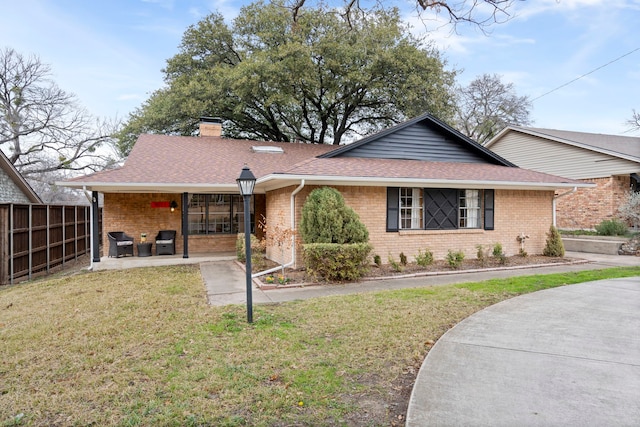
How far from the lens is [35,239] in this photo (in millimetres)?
10586

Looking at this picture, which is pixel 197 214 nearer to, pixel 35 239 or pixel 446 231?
pixel 35 239

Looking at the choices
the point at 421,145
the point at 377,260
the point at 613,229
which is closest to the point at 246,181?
the point at 377,260

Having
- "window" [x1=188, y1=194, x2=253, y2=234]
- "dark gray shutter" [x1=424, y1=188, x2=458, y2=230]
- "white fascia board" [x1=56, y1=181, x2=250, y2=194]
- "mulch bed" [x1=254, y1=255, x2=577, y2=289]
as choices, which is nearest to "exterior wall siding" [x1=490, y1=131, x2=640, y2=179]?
"mulch bed" [x1=254, y1=255, x2=577, y2=289]

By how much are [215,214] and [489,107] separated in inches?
1149

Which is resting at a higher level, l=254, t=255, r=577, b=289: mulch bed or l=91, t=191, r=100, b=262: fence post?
l=91, t=191, r=100, b=262: fence post

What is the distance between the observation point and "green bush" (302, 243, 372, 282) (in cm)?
780

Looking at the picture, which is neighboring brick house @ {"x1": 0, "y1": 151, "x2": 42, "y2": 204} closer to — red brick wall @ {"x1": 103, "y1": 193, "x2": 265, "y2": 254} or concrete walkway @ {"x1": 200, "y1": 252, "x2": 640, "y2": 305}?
red brick wall @ {"x1": 103, "y1": 193, "x2": 265, "y2": 254}

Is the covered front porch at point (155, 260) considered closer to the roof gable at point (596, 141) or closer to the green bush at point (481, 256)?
the green bush at point (481, 256)

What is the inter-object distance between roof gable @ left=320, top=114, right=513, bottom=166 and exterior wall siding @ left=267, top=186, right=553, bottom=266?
1.70 meters

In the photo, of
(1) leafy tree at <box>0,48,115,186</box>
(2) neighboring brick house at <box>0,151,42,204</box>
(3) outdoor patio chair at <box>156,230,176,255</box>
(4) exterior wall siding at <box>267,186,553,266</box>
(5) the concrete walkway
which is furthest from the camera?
(1) leafy tree at <box>0,48,115,186</box>

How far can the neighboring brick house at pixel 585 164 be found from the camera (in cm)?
1602

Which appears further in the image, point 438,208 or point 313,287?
point 438,208

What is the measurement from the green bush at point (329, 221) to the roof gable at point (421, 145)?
2589 millimetres

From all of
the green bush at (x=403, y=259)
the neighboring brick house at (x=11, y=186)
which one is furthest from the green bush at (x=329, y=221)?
the neighboring brick house at (x=11, y=186)
